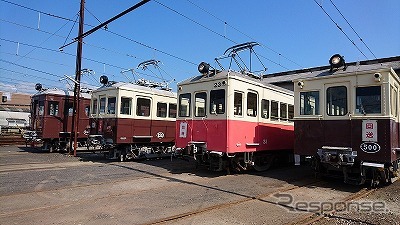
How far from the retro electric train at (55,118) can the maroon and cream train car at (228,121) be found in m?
8.77

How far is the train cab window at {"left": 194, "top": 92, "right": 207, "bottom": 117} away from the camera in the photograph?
422 inches

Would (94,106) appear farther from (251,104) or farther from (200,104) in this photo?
(251,104)

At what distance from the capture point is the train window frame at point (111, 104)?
13.8 meters

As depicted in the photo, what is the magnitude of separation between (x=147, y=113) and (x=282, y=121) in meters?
6.33

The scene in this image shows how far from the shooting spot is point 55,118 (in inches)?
668

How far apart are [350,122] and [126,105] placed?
366 inches

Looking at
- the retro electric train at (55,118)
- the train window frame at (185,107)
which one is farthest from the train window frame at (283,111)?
the retro electric train at (55,118)

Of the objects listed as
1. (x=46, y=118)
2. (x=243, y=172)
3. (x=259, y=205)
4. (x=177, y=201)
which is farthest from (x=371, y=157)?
(x=46, y=118)

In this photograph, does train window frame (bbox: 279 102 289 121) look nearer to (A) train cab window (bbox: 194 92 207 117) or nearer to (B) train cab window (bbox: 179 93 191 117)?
(A) train cab window (bbox: 194 92 207 117)

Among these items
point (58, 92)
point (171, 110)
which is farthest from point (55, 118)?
point (171, 110)

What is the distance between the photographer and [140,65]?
55.2 feet

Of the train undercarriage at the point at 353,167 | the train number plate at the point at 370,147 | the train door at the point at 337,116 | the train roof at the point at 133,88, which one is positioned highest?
the train roof at the point at 133,88

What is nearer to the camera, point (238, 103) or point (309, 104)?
point (309, 104)

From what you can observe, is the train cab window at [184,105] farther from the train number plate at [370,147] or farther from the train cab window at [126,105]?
the train number plate at [370,147]
